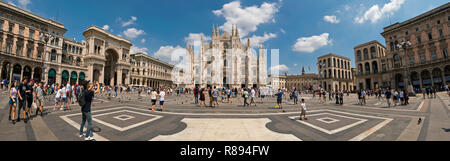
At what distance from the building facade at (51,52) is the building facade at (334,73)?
2563 inches

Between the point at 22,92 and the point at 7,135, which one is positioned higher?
the point at 22,92

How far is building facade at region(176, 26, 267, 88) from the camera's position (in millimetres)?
42812

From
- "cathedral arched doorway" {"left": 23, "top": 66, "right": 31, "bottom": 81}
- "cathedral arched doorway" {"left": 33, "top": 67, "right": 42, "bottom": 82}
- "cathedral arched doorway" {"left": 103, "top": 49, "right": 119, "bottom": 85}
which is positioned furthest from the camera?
"cathedral arched doorway" {"left": 103, "top": 49, "right": 119, "bottom": 85}

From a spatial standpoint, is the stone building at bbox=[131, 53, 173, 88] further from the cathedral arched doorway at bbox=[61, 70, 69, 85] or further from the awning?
the awning

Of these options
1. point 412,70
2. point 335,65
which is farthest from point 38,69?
point 335,65

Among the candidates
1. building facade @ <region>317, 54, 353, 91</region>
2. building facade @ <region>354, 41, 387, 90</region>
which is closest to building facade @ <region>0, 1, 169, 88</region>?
building facade @ <region>317, 54, 353, 91</region>

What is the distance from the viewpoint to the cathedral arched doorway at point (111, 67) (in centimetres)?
4094

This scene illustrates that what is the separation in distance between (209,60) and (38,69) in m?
37.3

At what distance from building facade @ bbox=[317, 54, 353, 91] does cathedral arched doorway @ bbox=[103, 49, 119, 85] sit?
212 ft

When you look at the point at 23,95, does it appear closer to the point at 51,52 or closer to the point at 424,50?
the point at 51,52

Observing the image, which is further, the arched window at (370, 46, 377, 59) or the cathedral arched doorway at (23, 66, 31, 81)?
the arched window at (370, 46, 377, 59)
